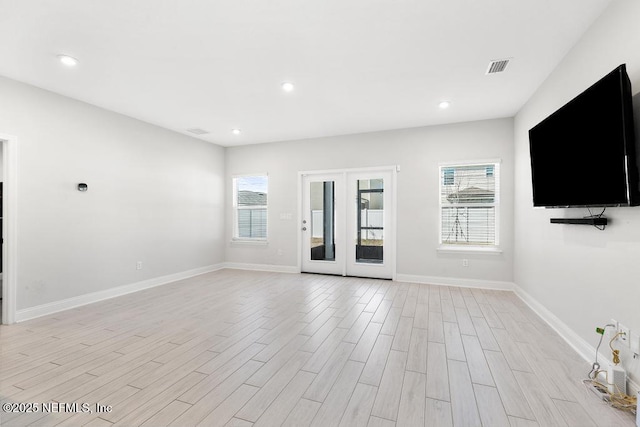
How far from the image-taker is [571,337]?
2.76 m

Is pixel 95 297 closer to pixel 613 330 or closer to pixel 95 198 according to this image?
pixel 95 198

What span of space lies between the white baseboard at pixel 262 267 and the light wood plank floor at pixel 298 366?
2.15 m

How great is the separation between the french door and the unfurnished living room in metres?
0.04

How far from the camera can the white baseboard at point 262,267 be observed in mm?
6230

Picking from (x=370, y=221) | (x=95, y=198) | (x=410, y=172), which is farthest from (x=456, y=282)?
(x=95, y=198)

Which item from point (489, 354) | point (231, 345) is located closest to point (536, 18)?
point (489, 354)

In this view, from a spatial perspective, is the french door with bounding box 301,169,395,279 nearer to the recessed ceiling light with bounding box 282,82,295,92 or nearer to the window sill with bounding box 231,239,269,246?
the window sill with bounding box 231,239,269,246

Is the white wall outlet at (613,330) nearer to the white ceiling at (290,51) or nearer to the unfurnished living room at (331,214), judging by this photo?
the unfurnished living room at (331,214)

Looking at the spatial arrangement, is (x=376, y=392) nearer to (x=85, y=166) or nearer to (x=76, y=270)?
(x=76, y=270)

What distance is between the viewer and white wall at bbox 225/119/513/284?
15.8ft

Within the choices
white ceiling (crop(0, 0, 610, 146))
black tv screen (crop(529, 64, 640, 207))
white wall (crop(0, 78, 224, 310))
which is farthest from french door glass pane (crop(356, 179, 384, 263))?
white wall (crop(0, 78, 224, 310))

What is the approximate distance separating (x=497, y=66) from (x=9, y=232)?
5.70 metres

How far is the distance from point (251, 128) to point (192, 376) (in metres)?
4.18

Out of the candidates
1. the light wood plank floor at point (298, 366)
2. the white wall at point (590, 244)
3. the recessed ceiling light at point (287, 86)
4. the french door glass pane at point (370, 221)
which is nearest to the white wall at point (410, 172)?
the french door glass pane at point (370, 221)
